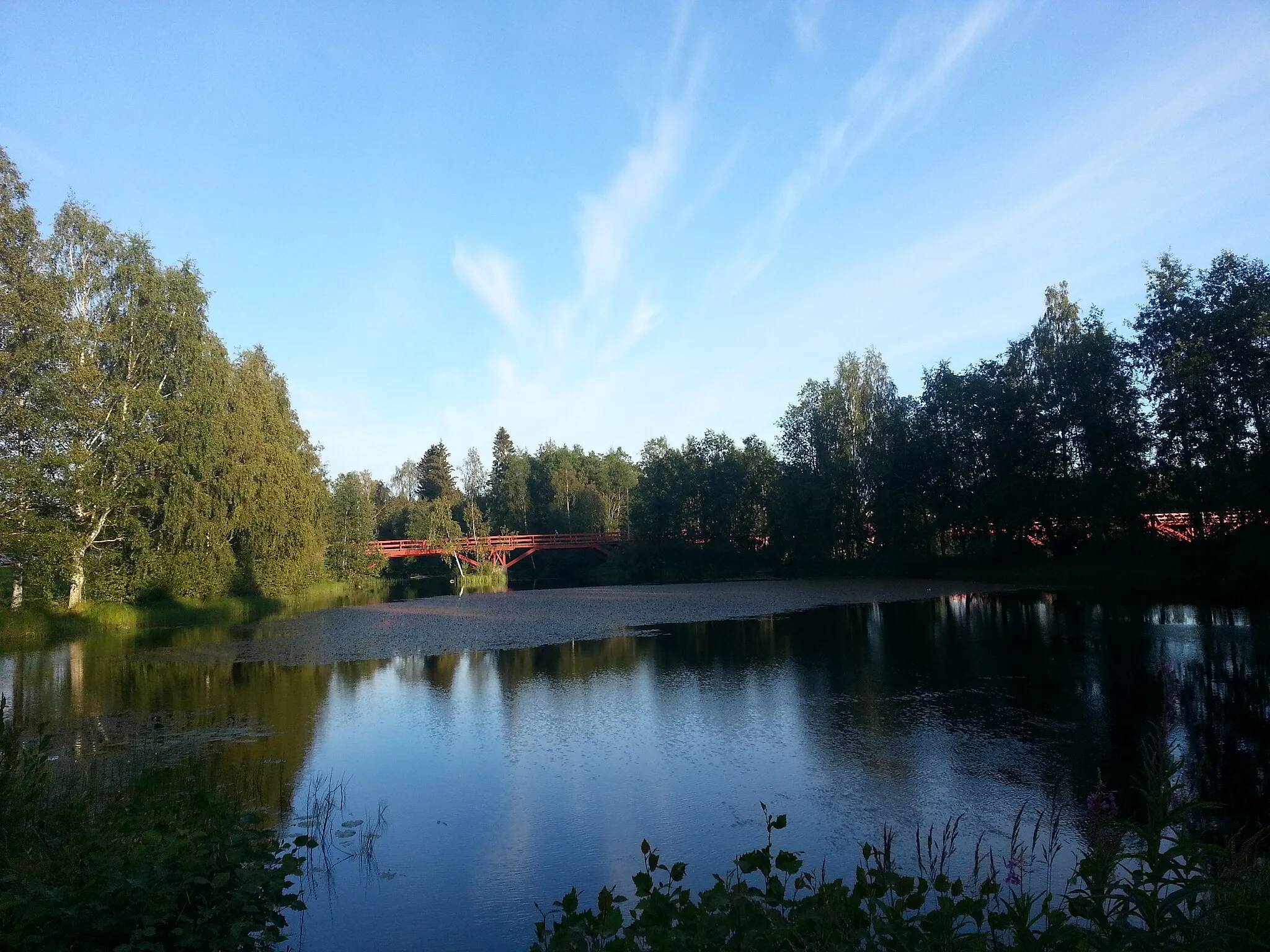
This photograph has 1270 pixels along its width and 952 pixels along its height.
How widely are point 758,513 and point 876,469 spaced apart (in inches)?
549

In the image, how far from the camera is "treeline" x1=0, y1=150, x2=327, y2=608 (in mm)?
22641

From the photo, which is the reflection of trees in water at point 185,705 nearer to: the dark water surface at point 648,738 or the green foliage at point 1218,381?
the dark water surface at point 648,738

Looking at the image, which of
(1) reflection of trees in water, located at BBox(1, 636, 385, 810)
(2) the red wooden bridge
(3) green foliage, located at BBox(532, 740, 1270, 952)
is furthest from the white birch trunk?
(2) the red wooden bridge

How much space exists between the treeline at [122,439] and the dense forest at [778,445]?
8cm

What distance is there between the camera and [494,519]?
83562mm

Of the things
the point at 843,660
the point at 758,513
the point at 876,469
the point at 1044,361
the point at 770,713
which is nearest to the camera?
the point at 770,713

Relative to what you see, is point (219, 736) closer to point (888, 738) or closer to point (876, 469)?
point (888, 738)

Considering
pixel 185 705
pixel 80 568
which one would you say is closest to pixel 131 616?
pixel 80 568

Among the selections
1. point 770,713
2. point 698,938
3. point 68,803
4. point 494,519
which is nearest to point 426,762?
point 68,803

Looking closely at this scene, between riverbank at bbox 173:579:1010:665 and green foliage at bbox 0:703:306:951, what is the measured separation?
13.6 metres

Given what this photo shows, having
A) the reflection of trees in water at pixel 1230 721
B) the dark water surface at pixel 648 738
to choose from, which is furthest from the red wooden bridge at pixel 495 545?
the reflection of trees in water at pixel 1230 721

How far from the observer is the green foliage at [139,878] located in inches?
167

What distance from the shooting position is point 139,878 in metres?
4.38

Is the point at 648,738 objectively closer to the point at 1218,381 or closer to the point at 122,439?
the point at 122,439
